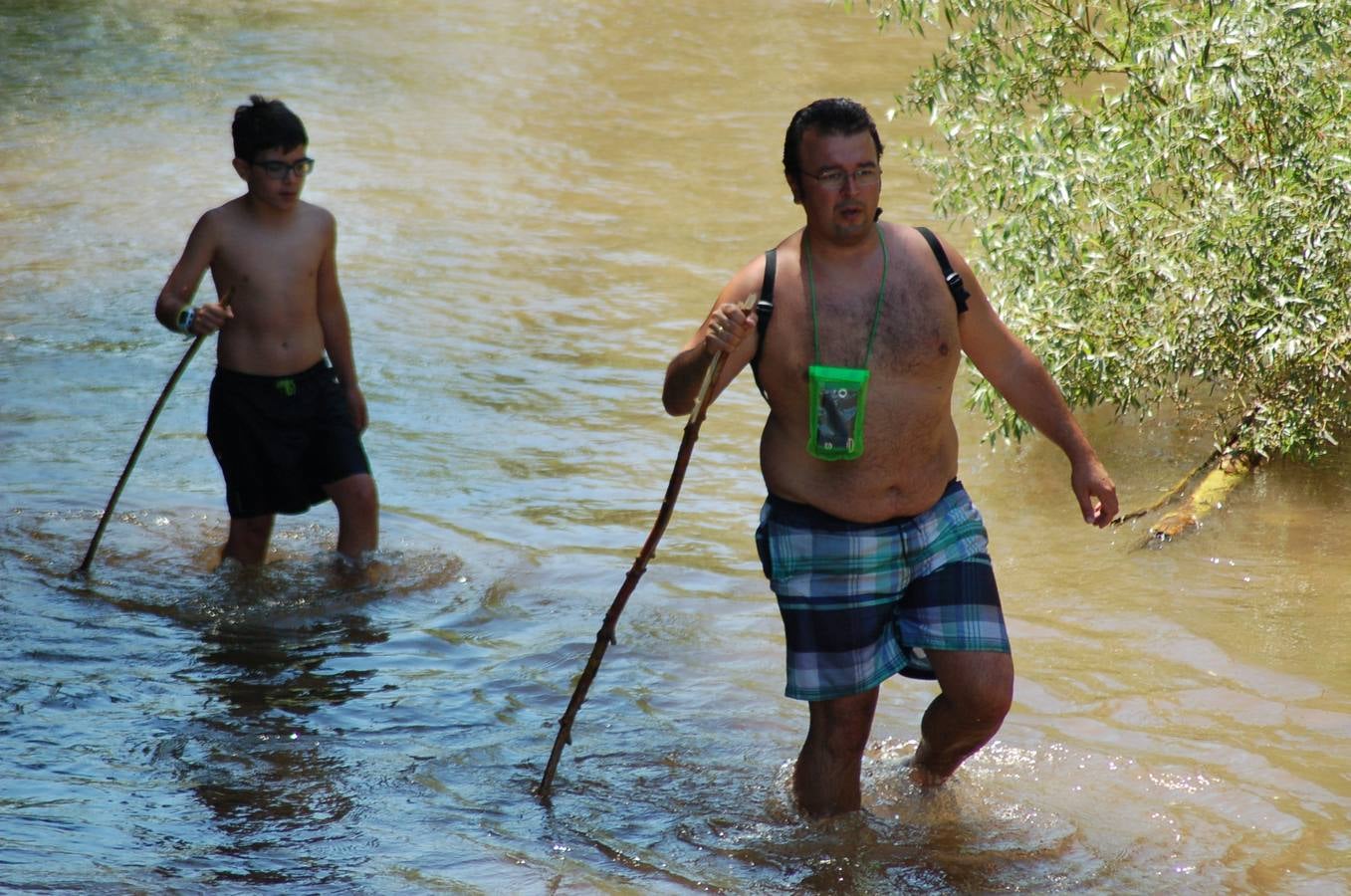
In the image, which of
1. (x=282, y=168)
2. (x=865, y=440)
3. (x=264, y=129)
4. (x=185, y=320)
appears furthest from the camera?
(x=282, y=168)

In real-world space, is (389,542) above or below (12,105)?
below

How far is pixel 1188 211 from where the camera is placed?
762 centimetres

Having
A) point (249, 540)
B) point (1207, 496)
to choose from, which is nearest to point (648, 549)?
point (249, 540)

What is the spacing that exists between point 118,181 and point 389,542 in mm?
9253

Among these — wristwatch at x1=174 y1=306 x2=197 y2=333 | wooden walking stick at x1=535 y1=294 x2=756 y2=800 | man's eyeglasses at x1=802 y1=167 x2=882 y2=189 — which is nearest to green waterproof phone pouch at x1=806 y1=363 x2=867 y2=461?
wooden walking stick at x1=535 y1=294 x2=756 y2=800

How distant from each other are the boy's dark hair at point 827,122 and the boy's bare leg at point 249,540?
326 cm

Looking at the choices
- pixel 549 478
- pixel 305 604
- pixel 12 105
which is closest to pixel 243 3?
pixel 12 105

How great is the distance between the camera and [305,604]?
21.8ft

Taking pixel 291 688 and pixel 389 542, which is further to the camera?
pixel 389 542

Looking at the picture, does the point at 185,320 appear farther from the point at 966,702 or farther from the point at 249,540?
the point at 966,702

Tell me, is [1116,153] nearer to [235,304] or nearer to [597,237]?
[235,304]

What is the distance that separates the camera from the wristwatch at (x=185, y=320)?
19.8 ft

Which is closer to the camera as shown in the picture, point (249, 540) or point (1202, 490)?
point (249, 540)

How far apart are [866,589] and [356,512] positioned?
9.24 feet
